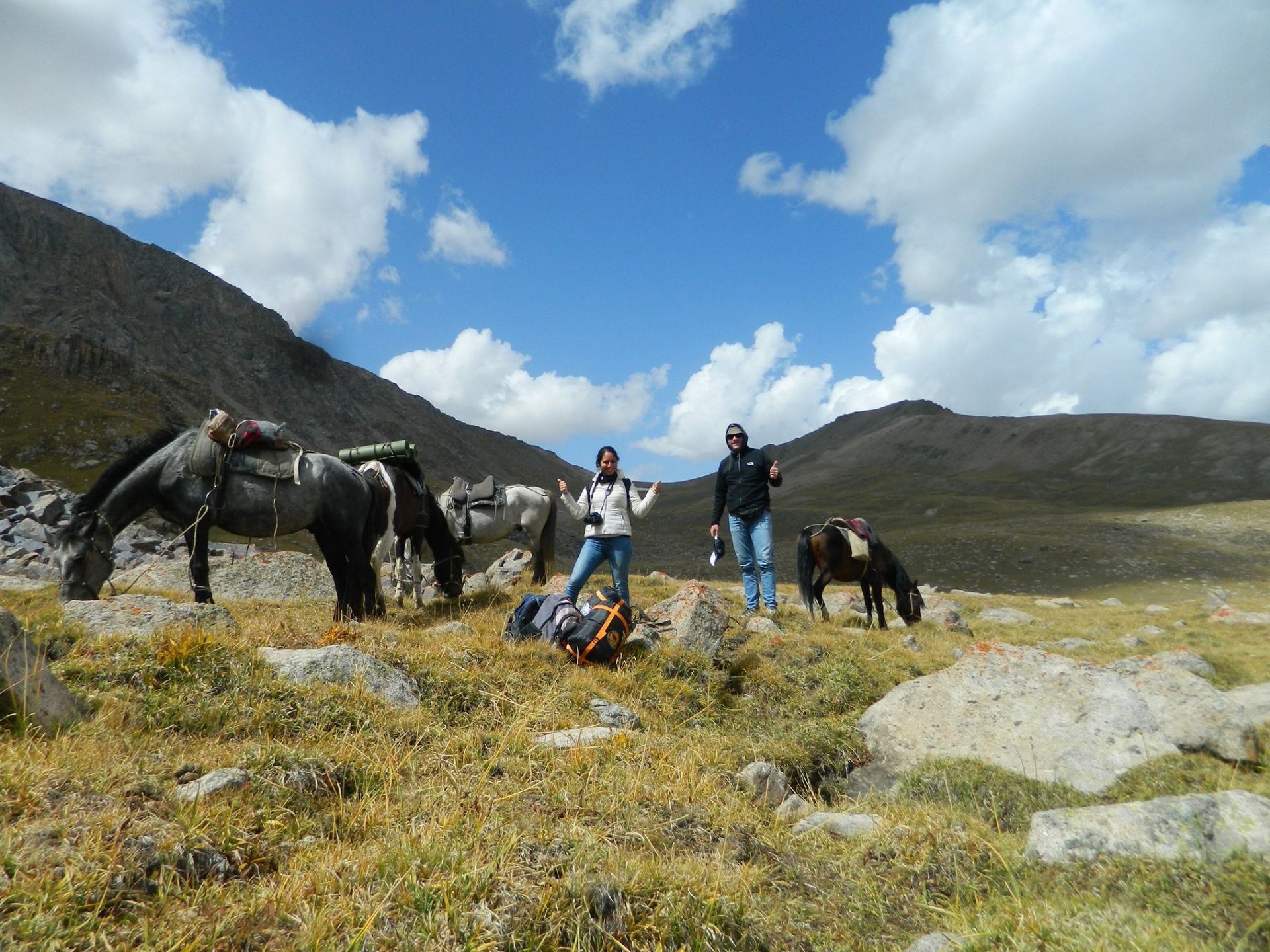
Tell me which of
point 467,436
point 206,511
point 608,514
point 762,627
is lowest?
point 762,627

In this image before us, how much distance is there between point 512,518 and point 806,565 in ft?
22.1

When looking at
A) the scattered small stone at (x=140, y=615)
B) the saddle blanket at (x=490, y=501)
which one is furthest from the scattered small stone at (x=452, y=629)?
the saddle blanket at (x=490, y=501)

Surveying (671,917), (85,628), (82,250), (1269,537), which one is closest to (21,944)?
(671,917)

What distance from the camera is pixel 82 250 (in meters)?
96.3

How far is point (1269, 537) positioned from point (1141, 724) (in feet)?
185

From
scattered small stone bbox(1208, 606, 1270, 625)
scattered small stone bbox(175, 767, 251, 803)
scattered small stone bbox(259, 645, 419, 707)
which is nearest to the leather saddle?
scattered small stone bbox(259, 645, 419, 707)

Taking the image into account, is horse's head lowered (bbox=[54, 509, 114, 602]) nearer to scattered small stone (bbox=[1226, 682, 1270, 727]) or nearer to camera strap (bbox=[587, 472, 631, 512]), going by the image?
camera strap (bbox=[587, 472, 631, 512])

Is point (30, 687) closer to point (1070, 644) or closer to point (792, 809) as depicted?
point (792, 809)

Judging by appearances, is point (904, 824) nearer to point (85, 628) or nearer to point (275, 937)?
point (275, 937)

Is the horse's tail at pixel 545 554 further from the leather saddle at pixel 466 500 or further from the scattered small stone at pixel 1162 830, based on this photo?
the scattered small stone at pixel 1162 830

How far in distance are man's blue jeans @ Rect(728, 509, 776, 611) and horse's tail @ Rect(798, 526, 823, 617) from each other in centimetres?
191

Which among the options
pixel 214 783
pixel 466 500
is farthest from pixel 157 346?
pixel 214 783

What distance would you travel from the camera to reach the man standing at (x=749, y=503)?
1034 centimetres

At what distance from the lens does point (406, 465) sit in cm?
1104
